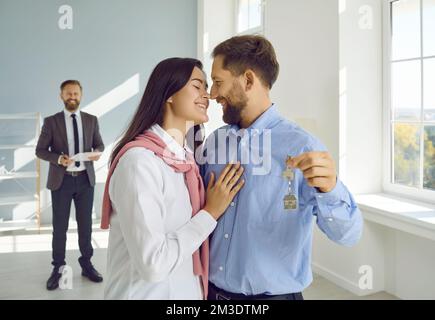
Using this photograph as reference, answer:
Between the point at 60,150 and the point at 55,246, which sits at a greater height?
the point at 60,150

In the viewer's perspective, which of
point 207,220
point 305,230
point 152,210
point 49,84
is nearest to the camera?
point 152,210

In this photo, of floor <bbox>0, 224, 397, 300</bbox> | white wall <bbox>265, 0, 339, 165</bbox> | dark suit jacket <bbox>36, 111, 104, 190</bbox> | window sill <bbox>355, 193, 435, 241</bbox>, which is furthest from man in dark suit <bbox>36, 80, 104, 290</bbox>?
window sill <bbox>355, 193, 435, 241</bbox>

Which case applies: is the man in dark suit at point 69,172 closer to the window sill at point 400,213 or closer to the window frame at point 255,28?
the window sill at point 400,213

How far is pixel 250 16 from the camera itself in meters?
5.45

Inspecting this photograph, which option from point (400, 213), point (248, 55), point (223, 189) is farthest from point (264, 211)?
point (400, 213)

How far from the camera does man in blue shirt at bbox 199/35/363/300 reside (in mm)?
1357

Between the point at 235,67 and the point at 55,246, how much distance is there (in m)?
2.74

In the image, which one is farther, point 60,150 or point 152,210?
point 60,150

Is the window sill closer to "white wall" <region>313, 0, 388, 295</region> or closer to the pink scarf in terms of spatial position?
"white wall" <region>313, 0, 388, 295</region>

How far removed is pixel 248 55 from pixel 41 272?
10.3 feet

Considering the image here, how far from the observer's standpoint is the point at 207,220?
1.27 m

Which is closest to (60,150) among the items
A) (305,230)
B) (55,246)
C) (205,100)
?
(55,246)

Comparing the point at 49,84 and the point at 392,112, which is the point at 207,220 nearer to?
the point at 392,112

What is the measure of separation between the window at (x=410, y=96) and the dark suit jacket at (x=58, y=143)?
8.09ft
